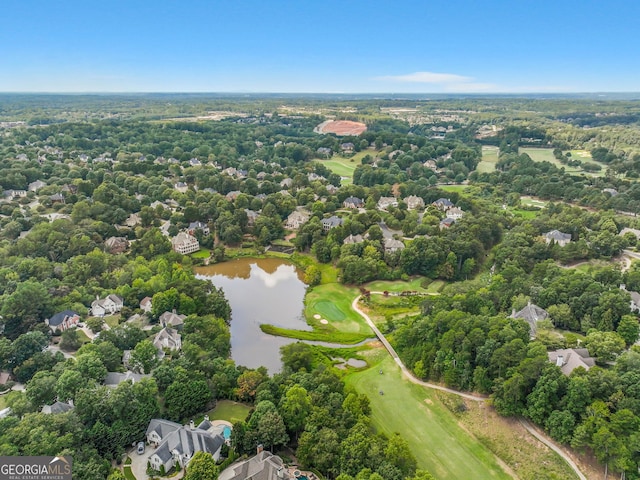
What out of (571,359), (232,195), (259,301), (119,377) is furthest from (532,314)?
(232,195)

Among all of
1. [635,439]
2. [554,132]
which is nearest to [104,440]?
[635,439]

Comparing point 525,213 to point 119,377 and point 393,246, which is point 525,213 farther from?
point 119,377

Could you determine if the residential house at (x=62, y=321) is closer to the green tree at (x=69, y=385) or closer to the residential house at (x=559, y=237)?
the green tree at (x=69, y=385)

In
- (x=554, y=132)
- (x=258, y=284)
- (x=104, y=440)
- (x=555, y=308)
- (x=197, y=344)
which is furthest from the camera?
(x=554, y=132)

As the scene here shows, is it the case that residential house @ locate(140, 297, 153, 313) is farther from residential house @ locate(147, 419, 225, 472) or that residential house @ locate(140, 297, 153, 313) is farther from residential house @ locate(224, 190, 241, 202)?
residential house @ locate(224, 190, 241, 202)

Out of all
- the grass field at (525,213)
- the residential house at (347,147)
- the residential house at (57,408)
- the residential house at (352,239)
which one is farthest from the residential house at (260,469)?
the residential house at (347,147)

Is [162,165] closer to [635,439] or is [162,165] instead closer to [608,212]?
[608,212]
